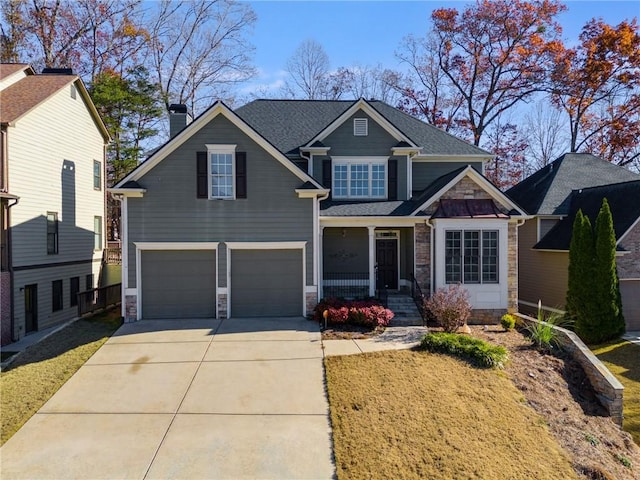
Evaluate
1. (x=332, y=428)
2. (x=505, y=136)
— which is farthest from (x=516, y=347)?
(x=505, y=136)

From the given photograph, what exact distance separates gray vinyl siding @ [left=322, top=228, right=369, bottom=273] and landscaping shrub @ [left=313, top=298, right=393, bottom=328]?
3167 mm

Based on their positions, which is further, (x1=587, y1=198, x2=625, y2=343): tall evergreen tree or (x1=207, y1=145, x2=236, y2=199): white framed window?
(x1=587, y1=198, x2=625, y2=343): tall evergreen tree

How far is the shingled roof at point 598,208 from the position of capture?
14.7 m

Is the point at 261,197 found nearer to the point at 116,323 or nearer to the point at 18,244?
the point at 116,323

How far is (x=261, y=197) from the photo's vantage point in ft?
41.7

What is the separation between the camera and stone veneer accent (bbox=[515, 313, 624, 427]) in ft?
29.2

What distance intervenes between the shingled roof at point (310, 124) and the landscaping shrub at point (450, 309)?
685 cm

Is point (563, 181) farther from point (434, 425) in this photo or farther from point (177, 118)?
point (177, 118)

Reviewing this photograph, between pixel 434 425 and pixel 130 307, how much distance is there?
386 inches

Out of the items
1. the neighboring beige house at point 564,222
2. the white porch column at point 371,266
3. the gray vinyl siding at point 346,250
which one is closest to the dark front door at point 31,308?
the gray vinyl siding at point 346,250

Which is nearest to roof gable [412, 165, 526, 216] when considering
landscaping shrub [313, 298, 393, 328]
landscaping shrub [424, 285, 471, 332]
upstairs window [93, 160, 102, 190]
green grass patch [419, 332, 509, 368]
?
landscaping shrub [424, 285, 471, 332]

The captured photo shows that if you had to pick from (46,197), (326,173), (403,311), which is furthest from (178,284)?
(46,197)

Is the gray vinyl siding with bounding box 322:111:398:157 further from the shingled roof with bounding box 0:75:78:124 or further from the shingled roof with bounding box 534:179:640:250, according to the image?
the shingled roof with bounding box 0:75:78:124

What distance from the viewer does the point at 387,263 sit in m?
15.8
